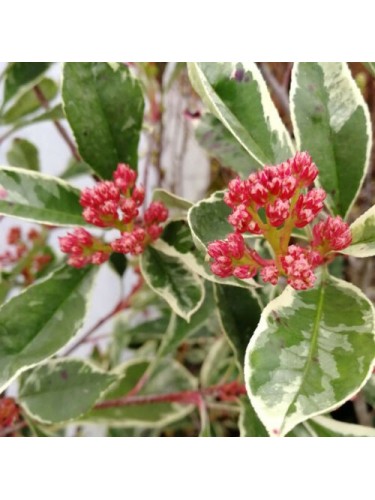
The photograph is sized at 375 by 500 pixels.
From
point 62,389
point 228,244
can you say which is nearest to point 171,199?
point 228,244

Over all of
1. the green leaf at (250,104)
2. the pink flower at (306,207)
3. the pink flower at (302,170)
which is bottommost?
the pink flower at (306,207)

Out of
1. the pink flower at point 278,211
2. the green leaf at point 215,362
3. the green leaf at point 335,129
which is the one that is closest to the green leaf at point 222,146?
the green leaf at point 335,129

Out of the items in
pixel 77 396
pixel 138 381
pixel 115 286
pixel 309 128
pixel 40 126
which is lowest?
pixel 115 286

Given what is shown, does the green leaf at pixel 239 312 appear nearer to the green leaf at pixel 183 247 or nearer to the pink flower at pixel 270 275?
the green leaf at pixel 183 247

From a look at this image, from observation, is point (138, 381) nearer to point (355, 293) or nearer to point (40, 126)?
point (355, 293)

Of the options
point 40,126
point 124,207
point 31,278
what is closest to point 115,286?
point 40,126

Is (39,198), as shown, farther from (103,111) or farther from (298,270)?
(298,270)
